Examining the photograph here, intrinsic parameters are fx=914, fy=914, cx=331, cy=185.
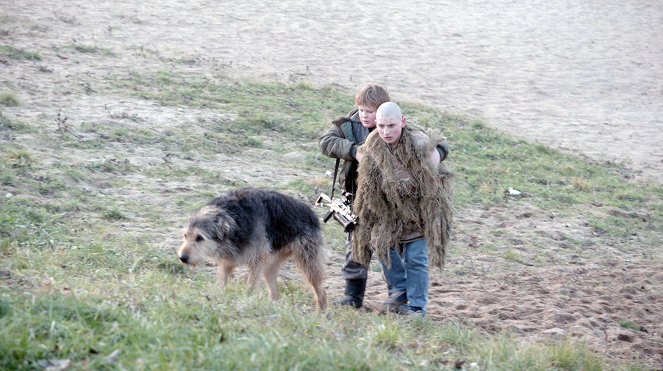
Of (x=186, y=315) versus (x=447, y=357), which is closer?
(x=186, y=315)

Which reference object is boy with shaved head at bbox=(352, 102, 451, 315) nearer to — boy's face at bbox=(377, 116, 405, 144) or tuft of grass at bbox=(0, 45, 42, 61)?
boy's face at bbox=(377, 116, 405, 144)

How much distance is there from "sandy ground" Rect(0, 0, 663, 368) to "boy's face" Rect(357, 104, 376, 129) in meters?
1.82

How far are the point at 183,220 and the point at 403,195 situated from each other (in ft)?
10.2

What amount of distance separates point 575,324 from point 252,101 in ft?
26.4

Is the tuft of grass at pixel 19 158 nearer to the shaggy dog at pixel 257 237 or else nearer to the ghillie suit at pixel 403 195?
the shaggy dog at pixel 257 237

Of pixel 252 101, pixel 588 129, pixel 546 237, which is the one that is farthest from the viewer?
pixel 588 129

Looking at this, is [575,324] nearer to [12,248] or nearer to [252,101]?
[12,248]

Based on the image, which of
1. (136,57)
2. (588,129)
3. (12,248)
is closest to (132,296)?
(12,248)

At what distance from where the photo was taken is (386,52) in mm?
21609

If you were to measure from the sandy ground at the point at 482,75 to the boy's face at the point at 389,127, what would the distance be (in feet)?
5.97

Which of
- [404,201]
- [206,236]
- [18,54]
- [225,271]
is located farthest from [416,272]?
[18,54]

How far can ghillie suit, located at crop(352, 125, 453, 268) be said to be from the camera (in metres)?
7.23

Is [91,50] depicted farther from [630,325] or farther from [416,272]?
[630,325]

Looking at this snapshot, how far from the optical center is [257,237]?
7.45 m
